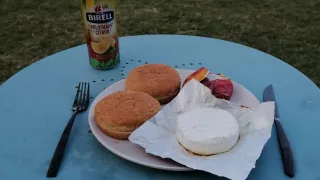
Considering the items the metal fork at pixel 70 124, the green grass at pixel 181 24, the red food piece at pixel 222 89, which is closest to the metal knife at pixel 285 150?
the red food piece at pixel 222 89

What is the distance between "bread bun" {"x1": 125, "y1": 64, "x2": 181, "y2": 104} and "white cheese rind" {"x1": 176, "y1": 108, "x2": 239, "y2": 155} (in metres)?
0.12

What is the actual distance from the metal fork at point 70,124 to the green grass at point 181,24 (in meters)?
1.29

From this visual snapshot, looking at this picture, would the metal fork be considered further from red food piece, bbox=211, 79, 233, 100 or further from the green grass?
the green grass

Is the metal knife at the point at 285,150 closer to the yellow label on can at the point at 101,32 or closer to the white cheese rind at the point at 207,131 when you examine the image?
the white cheese rind at the point at 207,131

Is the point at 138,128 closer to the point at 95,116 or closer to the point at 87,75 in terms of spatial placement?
the point at 95,116

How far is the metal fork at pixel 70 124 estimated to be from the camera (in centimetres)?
81

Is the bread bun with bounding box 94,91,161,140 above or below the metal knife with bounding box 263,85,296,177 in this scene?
above

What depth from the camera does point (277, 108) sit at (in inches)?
37.5

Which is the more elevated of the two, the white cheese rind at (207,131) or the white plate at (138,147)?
Result: the white cheese rind at (207,131)

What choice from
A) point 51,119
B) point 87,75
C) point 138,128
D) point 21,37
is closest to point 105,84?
point 87,75

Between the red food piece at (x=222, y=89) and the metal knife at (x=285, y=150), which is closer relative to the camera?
the metal knife at (x=285, y=150)

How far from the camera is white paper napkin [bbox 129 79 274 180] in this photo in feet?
2.45

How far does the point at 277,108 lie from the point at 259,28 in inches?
67.3

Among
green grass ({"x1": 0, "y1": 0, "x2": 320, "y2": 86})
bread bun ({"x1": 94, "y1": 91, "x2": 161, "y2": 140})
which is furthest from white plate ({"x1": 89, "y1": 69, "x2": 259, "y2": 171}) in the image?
green grass ({"x1": 0, "y1": 0, "x2": 320, "y2": 86})
